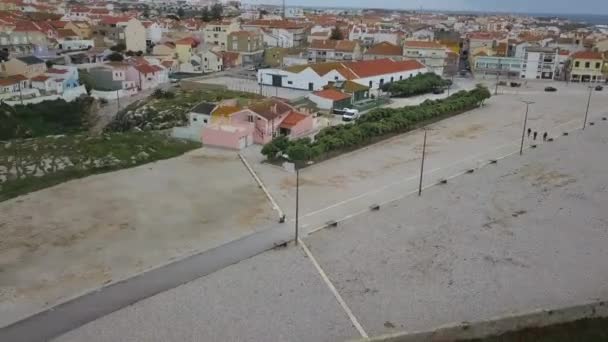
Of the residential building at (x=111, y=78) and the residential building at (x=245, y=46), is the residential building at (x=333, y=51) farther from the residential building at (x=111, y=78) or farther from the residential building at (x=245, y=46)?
the residential building at (x=111, y=78)

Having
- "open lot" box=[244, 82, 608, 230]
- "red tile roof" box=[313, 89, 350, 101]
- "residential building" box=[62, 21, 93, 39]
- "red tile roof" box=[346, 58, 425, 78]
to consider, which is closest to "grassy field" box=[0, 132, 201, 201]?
"open lot" box=[244, 82, 608, 230]

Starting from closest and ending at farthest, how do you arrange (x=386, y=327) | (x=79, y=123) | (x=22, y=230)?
(x=386, y=327)
(x=22, y=230)
(x=79, y=123)

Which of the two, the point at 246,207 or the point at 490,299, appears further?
the point at 246,207

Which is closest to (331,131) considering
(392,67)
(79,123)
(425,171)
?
(425,171)

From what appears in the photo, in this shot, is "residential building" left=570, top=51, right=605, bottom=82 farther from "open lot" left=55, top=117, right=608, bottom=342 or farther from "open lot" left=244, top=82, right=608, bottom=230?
"open lot" left=55, top=117, right=608, bottom=342

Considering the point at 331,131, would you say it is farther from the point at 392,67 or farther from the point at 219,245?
the point at 392,67

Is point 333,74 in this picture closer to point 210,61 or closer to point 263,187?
point 210,61

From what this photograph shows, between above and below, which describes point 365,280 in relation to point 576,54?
below
